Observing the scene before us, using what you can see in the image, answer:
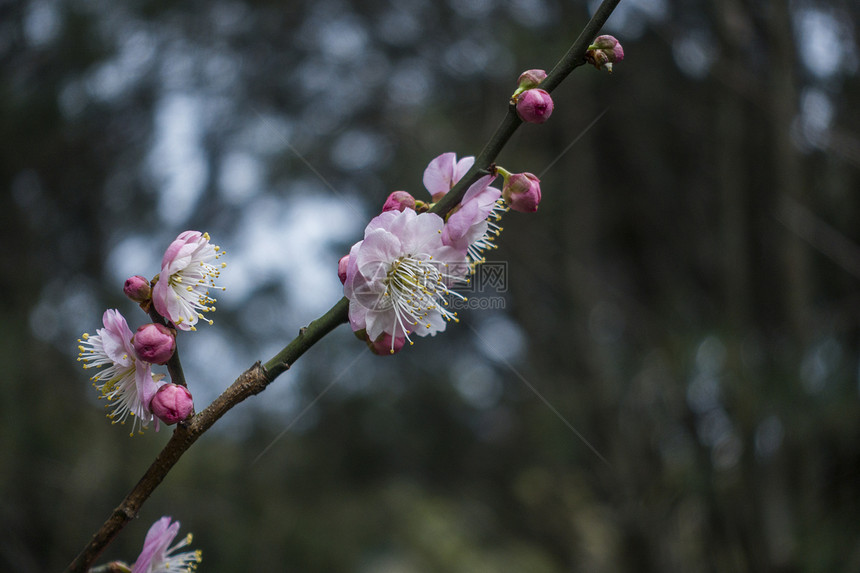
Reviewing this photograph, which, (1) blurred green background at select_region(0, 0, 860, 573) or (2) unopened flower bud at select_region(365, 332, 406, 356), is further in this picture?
(1) blurred green background at select_region(0, 0, 860, 573)

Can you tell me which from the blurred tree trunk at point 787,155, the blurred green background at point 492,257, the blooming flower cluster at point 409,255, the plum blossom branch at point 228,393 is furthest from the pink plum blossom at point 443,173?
the blurred tree trunk at point 787,155

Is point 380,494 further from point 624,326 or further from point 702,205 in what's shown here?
point 702,205

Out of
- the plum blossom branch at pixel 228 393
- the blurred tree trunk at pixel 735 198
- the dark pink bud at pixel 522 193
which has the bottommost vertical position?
the blurred tree trunk at pixel 735 198

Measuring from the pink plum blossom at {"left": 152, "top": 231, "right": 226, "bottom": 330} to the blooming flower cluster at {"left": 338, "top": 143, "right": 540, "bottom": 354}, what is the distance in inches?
4.3

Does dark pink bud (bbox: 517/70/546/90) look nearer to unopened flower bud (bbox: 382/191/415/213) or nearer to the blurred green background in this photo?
unopened flower bud (bbox: 382/191/415/213)

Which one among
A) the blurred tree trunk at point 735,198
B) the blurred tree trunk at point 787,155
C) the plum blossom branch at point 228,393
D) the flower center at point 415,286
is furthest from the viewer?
the blurred tree trunk at point 735,198

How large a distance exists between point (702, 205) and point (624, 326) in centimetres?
63

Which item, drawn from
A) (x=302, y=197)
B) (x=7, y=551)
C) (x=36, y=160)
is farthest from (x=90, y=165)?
(x=7, y=551)

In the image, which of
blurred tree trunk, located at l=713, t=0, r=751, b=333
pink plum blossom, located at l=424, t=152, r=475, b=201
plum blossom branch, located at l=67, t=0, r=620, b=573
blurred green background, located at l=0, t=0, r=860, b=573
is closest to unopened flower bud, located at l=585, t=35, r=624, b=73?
plum blossom branch, located at l=67, t=0, r=620, b=573

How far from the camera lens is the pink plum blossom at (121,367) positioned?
0.43 meters

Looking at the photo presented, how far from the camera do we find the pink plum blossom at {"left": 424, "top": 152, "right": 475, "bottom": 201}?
536 mm

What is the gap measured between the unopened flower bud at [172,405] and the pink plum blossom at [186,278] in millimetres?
45

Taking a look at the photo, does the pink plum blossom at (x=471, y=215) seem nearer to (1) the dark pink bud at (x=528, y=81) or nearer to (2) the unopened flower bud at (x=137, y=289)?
(1) the dark pink bud at (x=528, y=81)

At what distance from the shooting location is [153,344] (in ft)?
1.34
